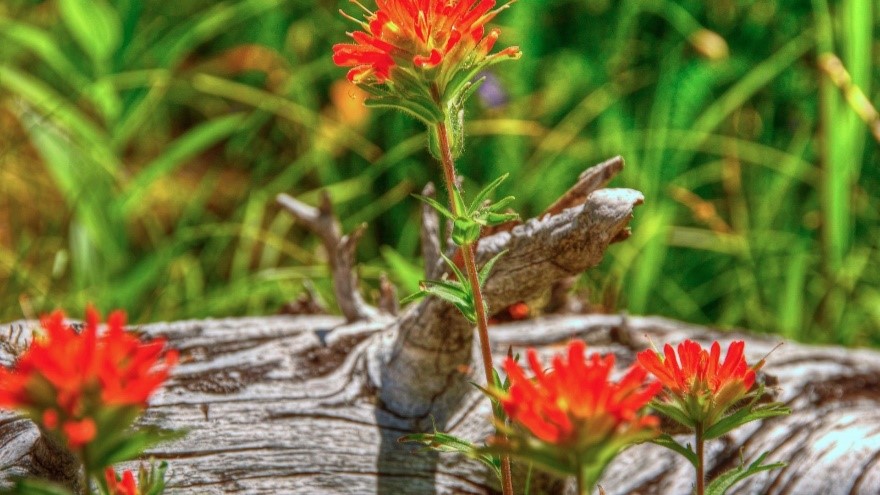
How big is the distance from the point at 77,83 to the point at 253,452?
1.58m

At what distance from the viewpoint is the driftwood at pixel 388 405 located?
4.05ft

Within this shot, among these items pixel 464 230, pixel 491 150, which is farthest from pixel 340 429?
pixel 491 150

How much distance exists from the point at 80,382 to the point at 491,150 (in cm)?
198

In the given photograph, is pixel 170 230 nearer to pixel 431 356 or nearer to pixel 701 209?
pixel 701 209

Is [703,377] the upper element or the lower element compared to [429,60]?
lower

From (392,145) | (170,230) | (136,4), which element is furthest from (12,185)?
(392,145)

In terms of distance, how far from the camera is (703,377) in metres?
0.91

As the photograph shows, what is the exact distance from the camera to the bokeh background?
7.52 ft

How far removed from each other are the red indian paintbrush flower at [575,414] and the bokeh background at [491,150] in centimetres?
132

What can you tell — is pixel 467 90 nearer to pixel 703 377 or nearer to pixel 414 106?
pixel 414 106

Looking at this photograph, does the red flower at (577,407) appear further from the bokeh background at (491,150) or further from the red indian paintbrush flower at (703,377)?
the bokeh background at (491,150)

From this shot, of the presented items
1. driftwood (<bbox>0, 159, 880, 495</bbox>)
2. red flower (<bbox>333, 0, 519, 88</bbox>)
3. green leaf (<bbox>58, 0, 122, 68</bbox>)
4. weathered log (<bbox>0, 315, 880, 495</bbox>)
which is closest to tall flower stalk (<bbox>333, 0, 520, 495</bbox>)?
red flower (<bbox>333, 0, 519, 88</bbox>)

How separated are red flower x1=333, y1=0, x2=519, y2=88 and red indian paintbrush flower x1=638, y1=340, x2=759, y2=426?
0.33 meters

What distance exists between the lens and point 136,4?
2385 mm
